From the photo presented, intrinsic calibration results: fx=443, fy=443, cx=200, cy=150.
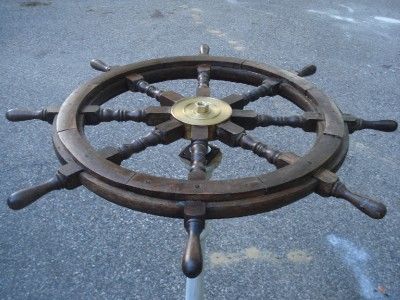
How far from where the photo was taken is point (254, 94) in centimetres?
147

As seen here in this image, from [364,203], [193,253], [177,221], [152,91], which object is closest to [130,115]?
[152,91]

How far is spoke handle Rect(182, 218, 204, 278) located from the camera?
0.89 metres

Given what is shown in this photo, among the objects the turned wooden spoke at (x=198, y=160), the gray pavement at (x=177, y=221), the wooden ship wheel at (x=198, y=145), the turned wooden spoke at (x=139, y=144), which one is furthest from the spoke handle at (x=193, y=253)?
the gray pavement at (x=177, y=221)

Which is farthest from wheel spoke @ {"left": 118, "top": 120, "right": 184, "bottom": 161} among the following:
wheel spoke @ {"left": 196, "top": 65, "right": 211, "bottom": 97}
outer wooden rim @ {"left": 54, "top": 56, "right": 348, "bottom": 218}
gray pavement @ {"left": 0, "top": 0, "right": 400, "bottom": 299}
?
gray pavement @ {"left": 0, "top": 0, "right": 400, "bottom": 299}

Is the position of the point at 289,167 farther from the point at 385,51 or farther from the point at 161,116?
the point at 385,51

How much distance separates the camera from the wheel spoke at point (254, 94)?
4.75ft

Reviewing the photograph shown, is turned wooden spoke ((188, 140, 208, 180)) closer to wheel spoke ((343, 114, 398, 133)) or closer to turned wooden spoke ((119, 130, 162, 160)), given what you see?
turned wooden spoke ((119, 130, 162, 160))

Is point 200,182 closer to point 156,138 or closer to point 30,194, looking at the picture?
point 156,138

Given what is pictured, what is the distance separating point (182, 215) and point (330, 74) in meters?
3.39

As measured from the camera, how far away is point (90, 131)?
3215 mm

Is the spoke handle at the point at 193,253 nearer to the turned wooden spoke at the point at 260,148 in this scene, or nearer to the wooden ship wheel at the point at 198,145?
the wooden ship wheel at the point at 198,145

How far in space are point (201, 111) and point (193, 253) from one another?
0.53 metres

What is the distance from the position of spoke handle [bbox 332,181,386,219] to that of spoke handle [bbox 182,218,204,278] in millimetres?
352

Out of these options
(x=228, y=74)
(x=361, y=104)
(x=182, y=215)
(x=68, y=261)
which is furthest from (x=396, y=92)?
(x=182, y=215)
